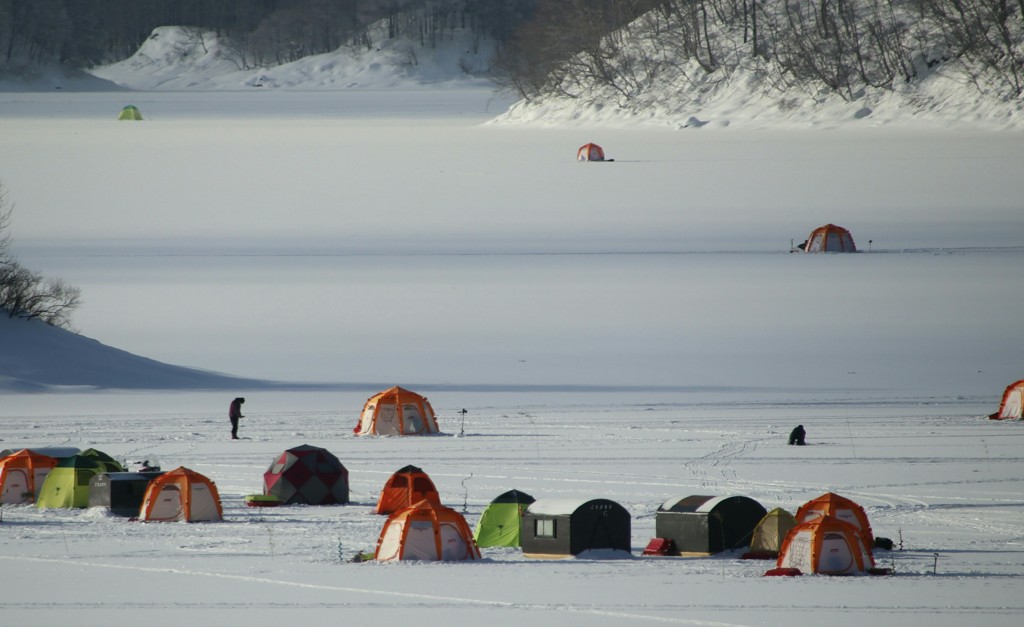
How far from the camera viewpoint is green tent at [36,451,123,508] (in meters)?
16.9

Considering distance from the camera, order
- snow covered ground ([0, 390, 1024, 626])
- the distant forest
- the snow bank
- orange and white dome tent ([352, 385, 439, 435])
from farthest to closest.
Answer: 1. the distant forest
2. the snow bank
3. orange and white dome tent ([352, 385, 439, 435])
4. snow covered ground ([0, 390, 1024, 626])

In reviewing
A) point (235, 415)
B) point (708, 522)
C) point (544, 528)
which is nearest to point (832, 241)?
point (235, 415)

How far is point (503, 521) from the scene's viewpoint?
15031 mm

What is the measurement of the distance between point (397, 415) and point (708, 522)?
8066mm

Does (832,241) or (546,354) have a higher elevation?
(832,241)

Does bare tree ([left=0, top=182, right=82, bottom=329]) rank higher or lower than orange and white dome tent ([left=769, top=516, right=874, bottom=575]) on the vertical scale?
higher

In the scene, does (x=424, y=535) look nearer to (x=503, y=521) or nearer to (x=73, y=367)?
(x=503, y=521)

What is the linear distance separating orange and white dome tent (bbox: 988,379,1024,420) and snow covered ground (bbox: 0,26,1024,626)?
57cm

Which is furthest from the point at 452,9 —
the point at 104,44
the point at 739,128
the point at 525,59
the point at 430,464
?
the point at 430,464

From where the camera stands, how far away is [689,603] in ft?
39.8

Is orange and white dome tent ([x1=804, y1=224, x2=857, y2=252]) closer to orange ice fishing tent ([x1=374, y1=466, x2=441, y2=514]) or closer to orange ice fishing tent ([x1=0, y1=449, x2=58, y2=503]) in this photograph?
orange ice fishing tent ([x1=374, y1=466, x2=441, y2=514])

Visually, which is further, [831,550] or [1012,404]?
[1012,404]

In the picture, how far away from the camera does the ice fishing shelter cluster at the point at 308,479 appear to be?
17.1 meters

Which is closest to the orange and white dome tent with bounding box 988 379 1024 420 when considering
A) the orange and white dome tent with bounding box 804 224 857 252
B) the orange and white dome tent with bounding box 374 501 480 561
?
the orange and white dome tent with bounding box 374 501 480 561
